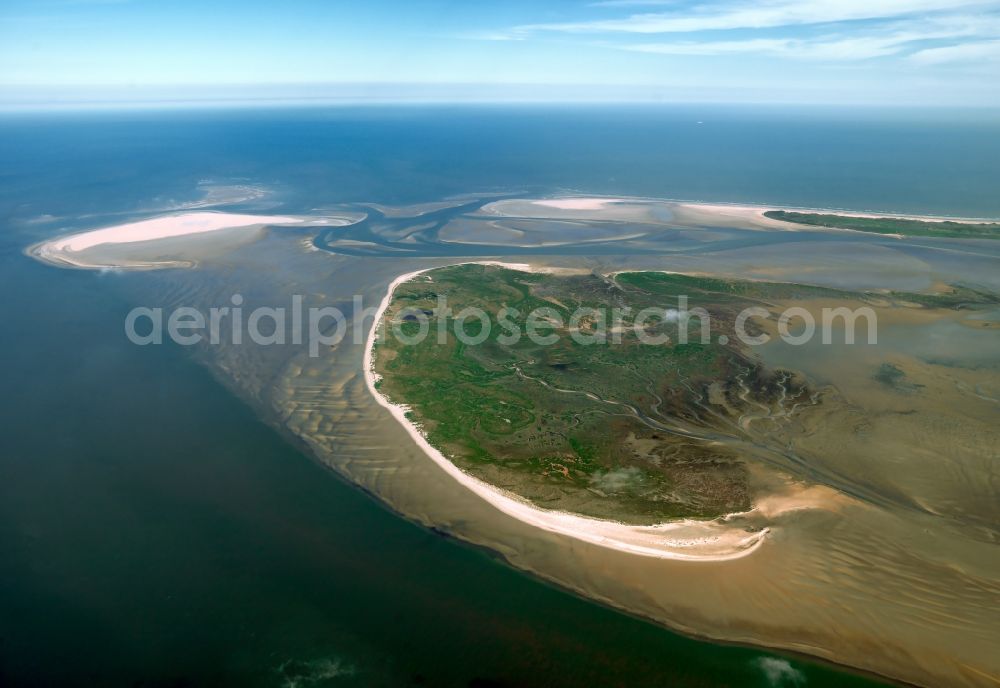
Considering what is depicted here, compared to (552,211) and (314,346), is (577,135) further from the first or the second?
(314,346)

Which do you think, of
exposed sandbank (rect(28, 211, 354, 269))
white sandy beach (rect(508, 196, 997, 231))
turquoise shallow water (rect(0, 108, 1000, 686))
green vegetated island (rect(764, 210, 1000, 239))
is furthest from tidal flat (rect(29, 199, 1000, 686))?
white sandy beach (rect(508, 196, 997, 231))

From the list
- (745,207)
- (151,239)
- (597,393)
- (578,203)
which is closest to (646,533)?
(597,393)

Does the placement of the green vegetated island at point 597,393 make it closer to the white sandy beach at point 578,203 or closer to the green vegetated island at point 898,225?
the green vegetated island at point 898,225

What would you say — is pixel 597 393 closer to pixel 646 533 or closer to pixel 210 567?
pixel 646 533

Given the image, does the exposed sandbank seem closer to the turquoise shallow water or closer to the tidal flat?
the tidal flat

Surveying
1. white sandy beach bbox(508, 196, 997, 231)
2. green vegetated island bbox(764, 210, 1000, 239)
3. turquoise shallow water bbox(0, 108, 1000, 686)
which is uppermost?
white sandy beach bbox(508, 196, 997, 231)

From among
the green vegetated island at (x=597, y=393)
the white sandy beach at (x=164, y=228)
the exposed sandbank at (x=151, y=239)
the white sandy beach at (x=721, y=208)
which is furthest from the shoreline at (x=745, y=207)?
the white sandy beach at (x=164, y=228)
